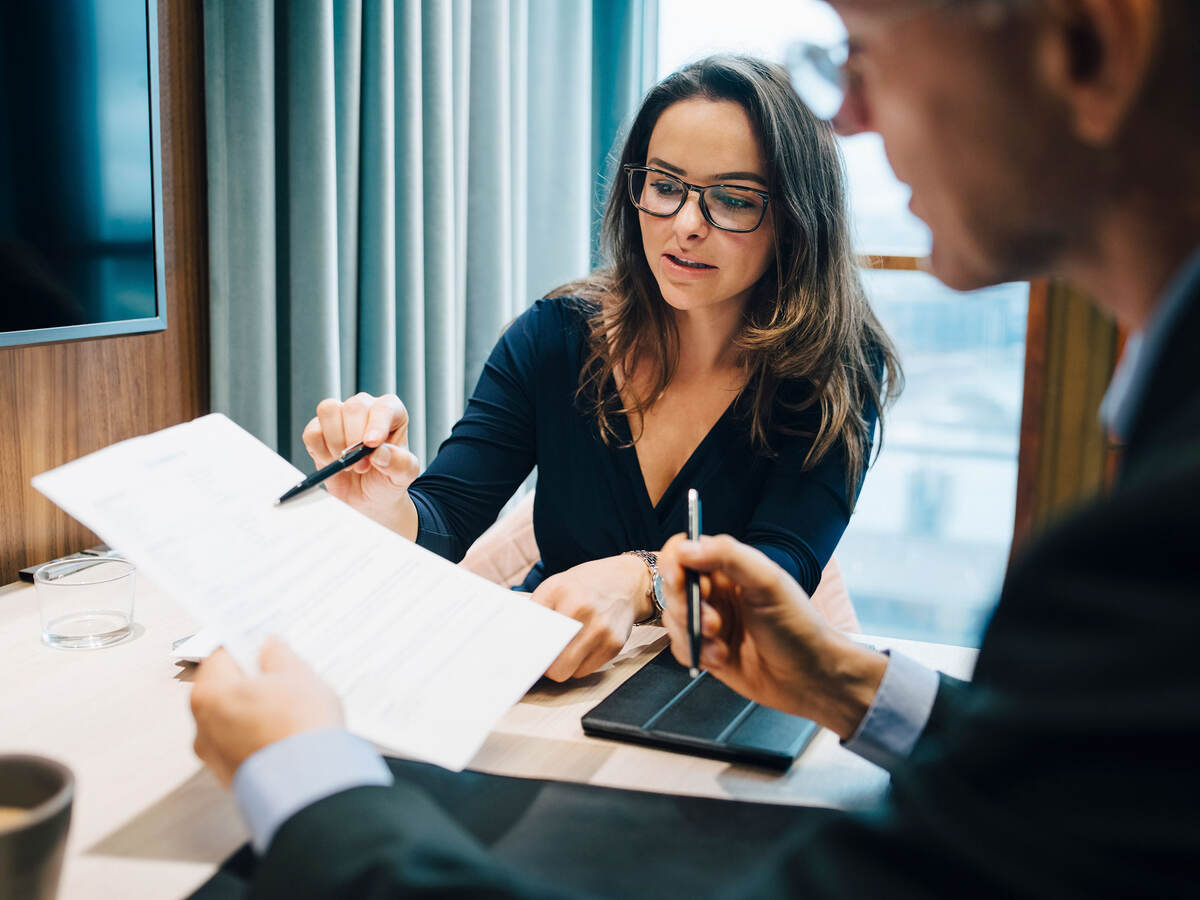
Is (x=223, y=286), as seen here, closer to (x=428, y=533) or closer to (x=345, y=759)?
(x=428, y=533)

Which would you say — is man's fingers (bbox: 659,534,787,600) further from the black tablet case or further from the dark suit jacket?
the dark suit jacket

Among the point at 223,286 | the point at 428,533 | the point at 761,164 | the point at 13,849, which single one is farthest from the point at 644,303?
the point at 13,849

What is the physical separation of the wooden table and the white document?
9 centimetres

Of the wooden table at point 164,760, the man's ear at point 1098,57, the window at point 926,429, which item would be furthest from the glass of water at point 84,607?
the window at point 926,429

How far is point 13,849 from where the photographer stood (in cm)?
48

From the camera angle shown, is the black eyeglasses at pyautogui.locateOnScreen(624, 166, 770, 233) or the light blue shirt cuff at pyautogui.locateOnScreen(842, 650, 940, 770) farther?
the black eyeglasses at pyautogui.locateOnScreen(624, 166, 770, 233)

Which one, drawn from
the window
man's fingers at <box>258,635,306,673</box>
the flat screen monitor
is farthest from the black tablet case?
the window

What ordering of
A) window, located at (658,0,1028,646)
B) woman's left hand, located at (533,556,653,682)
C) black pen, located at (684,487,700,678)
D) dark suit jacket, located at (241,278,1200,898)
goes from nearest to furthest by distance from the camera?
dark suit jacket, located at (241,278,1200,898)
black pen, located at (684,487,700,678)
woman's left hand, located at (533,556,653,682)
window, located at (658,0,1028,646)

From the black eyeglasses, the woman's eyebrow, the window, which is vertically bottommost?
the window

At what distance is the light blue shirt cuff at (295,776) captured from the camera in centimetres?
53

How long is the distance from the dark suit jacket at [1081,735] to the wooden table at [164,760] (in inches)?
13.1

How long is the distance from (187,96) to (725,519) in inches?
44.0

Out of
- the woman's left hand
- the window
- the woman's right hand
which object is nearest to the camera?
the woman's left hand

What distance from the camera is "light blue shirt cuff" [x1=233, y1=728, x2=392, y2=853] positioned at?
0.53m
